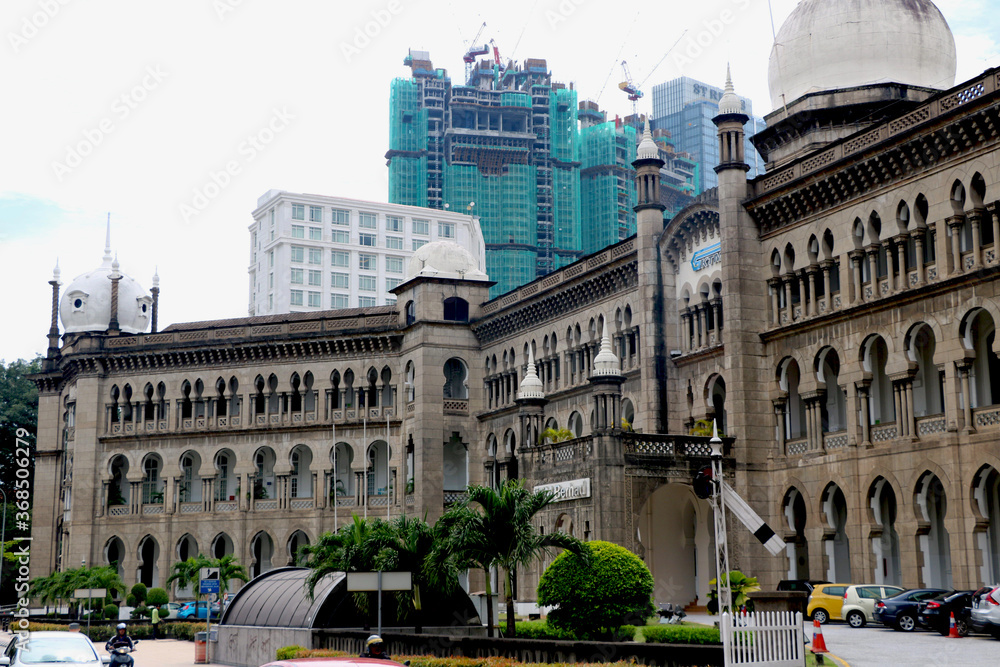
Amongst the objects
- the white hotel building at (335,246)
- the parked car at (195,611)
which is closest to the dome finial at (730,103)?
the parked car at (195,611)

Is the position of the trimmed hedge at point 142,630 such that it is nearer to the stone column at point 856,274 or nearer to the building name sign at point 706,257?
the building name sign at point 706,257

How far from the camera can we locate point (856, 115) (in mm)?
47375

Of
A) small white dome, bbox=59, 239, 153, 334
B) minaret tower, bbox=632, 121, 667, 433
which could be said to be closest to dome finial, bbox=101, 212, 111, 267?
small white dome, bbox=59, 239, 153, 334

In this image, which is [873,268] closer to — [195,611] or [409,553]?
[409,553]

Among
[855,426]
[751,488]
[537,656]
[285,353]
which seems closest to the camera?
[537,656]

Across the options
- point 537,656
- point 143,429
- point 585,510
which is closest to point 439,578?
point 537,656

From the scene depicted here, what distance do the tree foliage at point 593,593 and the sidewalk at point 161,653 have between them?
11616 mm

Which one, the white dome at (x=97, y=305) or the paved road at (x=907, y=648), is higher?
the white dome at (x=97, y=305)

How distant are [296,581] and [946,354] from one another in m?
20.5

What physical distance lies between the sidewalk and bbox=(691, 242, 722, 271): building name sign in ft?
76.0

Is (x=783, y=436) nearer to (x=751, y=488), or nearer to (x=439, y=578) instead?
(x=751, y=488)

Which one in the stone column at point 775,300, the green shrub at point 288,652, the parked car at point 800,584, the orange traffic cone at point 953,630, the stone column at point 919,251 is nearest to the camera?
the green shrub at point 288,652

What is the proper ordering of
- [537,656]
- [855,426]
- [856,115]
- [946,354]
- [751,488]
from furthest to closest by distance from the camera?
[856,115] < [751,488] < [855,426] < [946,354] < [537,656]

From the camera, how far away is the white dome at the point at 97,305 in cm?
7944
